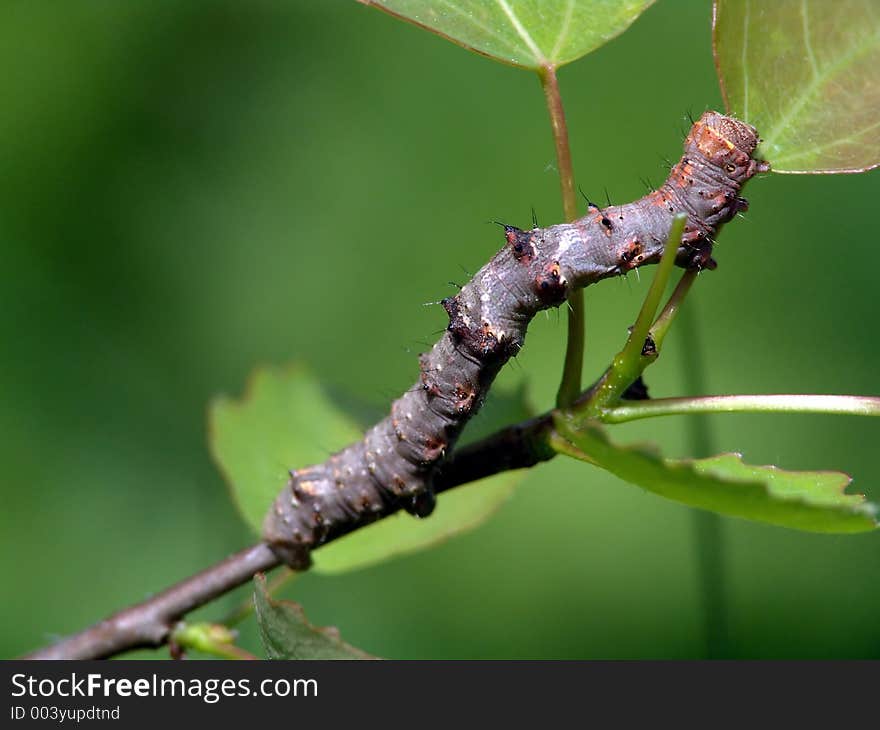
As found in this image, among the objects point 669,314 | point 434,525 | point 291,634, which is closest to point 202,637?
point 291,634

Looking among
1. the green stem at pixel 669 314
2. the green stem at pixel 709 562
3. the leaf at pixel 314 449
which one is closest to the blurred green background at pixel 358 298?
the green stem at pixel 709 562

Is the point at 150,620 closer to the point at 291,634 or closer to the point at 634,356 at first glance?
the point at 291,634

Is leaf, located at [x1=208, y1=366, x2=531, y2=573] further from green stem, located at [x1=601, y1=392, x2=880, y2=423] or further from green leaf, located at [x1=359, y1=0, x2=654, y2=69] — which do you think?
green leaf, located at [x1=359, y1=0, x2=654, y2=69]

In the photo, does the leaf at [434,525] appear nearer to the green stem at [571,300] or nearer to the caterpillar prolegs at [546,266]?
the caterpillar prolegs at [546,266]

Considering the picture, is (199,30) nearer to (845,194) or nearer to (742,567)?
(845,194)

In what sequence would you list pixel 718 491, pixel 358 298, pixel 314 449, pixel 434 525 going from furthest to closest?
pixel 358 298 → pixel 314 449 → pixel 434 525 → pixel 718 491

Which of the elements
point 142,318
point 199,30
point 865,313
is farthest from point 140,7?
point 865,313
